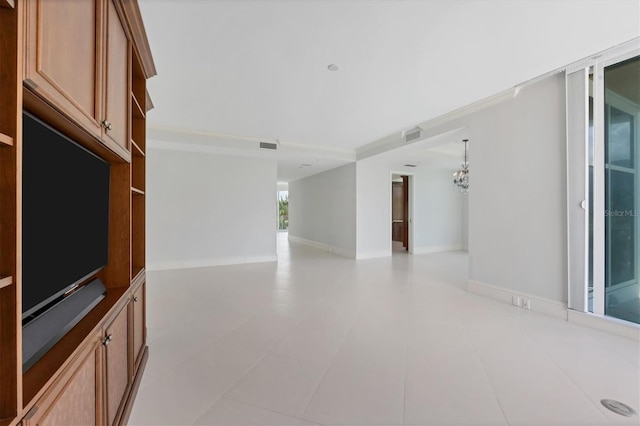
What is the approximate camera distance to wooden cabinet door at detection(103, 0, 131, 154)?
1.44m

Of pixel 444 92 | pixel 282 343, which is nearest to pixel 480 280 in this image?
pixel 444 92

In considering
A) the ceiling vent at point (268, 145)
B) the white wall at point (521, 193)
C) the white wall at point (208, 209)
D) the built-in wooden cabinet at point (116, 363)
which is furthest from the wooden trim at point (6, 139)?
the white wall at point (208, 209)

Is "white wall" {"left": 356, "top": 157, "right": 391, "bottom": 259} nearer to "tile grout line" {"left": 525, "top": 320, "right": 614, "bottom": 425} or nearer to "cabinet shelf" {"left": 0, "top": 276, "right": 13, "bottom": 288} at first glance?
"tile grout line" {"left": 525, "top": 320, "right": 614, "bottom": 425}

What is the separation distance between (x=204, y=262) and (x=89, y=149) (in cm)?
532

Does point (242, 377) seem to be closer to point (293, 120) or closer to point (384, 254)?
point (293, 120)

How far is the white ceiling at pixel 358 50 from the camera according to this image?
7.38 feet

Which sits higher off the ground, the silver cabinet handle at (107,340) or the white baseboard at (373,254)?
the silver cabinet handle at (107,340)

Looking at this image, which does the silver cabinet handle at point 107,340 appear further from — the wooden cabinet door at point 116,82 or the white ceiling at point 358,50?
the white ceiling at point 358,50

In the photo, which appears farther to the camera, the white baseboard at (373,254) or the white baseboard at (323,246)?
the white baseboard at (323,246)

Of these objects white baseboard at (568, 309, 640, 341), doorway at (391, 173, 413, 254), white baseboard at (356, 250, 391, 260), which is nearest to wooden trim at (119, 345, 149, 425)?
white baseboard at (568, 309, 640, 341)

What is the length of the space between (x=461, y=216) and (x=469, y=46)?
768 cm

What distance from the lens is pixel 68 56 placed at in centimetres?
104

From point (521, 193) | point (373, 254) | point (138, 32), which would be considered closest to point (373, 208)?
point (373, 254)

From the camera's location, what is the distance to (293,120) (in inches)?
194
